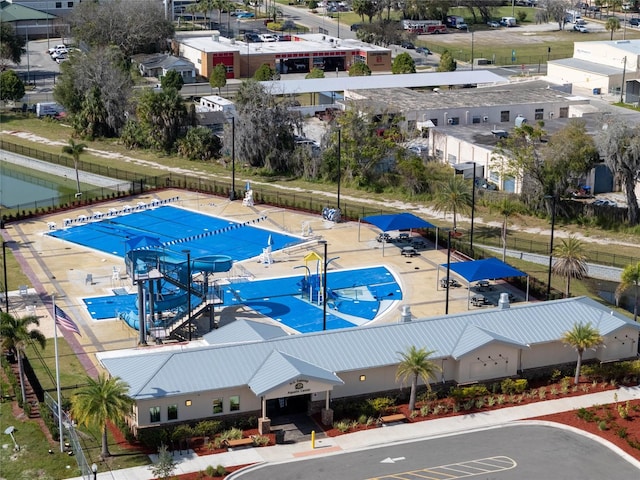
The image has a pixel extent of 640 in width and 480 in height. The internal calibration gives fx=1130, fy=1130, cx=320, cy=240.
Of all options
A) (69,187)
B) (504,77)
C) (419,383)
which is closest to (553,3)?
(504,77)

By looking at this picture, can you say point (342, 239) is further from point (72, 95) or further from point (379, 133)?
point (72, 95)

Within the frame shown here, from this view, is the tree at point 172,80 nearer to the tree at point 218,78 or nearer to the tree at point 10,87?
the tree at point 218,78

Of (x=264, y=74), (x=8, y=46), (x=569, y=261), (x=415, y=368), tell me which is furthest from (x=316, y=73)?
(x=415, y=368)

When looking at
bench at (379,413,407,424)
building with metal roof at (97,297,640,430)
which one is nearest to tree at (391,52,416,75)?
building with metal roof at (97,297,640,430)

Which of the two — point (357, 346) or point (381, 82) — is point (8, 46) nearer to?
point (381, 82)

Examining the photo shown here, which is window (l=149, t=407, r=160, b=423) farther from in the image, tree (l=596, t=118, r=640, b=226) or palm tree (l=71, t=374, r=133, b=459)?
tree (l=596, t=118, r=640, b=226)
